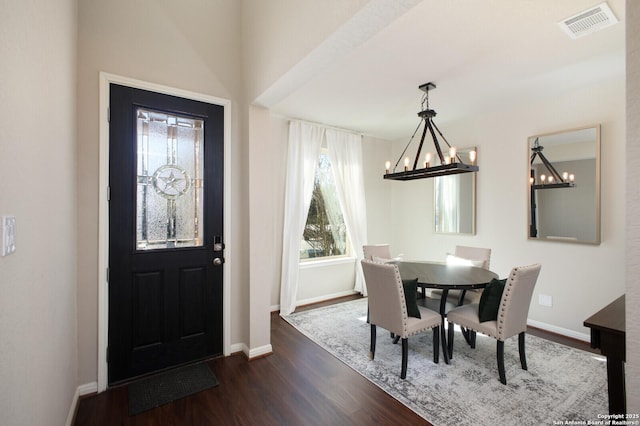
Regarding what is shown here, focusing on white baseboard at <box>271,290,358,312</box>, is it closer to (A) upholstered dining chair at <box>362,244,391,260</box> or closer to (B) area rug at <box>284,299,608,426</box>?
(B) area rug at <box>284,299,608,426</box>

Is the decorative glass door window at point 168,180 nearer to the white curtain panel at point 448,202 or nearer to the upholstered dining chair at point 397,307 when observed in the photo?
the upholstered dining chair at point 397,307

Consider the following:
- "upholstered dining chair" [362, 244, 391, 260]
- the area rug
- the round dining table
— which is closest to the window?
"upholstered dining chair" [362, 244, 391, 260]

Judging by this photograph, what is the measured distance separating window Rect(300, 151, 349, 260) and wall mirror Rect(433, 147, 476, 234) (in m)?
1.55

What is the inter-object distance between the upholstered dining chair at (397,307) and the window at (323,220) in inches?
78.2

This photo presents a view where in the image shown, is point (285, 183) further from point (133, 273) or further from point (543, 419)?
point (543, 419)

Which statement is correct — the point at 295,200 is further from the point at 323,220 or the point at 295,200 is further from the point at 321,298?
the point at 321,298

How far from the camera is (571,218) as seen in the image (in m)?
3.24

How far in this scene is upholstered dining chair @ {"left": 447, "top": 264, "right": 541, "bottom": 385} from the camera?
2285mm

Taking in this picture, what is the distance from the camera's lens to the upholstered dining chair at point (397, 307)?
7.86 feet

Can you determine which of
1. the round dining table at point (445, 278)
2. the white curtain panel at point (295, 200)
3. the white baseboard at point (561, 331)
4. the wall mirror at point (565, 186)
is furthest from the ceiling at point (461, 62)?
the white baseboard at point (561, 331)

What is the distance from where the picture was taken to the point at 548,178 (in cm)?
342

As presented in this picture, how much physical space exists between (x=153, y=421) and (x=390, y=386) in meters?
1.69

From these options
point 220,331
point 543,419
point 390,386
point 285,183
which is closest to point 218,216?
point 220,331

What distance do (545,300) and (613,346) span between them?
8.24ft
